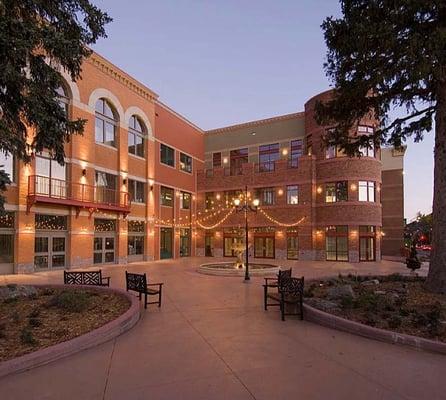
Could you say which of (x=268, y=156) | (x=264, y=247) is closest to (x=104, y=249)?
(x=264, y=247)

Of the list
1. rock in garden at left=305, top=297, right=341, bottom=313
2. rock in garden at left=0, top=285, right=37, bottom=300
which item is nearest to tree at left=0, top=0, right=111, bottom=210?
rock in garden at left=0, top=285, right=37, bottom=300

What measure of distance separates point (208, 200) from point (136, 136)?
34.4 ft

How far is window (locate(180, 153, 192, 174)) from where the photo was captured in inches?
1372

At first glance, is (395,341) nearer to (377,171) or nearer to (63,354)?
(63,354)

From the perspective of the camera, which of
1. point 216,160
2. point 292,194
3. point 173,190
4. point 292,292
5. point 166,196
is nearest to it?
point 292,292

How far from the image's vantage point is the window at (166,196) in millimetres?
32112

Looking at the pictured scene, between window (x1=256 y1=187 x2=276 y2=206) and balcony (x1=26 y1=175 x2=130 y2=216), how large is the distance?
12.2m

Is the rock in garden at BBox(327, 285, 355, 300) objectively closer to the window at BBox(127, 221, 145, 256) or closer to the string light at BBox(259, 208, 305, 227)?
the window at BBox(127, 221, 145, 256)

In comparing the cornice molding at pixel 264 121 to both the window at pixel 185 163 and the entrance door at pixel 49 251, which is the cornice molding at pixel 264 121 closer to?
the window at pixel 185 163

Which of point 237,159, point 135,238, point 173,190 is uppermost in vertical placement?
point 237,159

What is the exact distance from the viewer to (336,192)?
97.7 feet

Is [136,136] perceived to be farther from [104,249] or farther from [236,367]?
[236,367]

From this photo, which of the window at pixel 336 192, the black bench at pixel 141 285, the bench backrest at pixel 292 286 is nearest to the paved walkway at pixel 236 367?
the bench backrest at pixel 292 286

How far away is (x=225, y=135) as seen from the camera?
37.5 metres
